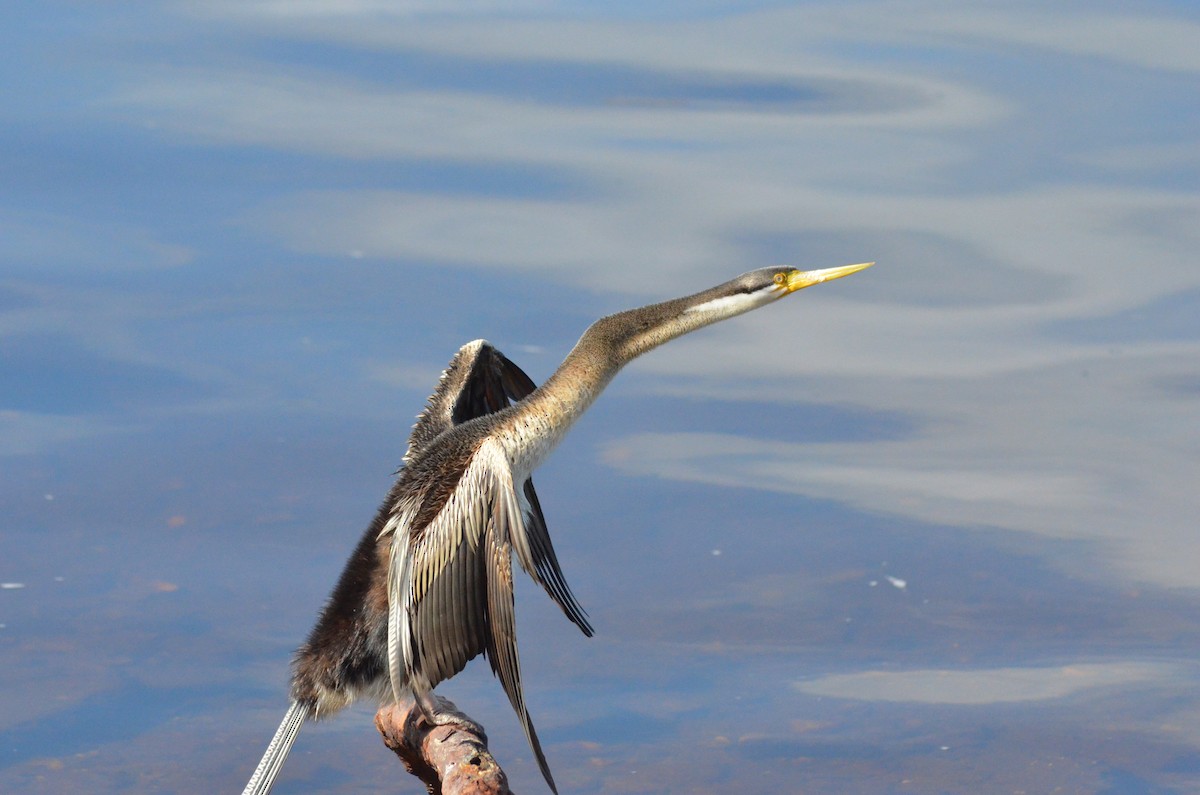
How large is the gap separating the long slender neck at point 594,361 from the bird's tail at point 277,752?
0.90m

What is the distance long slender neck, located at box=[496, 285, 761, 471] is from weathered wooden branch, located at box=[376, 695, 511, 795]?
0.71 meters

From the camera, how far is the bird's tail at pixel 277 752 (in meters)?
4.66

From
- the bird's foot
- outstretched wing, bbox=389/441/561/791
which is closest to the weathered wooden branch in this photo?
the bird's foot

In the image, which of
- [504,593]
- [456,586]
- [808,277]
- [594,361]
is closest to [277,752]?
[456,586]

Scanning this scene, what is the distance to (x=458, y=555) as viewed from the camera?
4648 mm

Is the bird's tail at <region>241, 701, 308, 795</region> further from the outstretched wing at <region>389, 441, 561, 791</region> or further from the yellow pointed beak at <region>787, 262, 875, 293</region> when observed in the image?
the yellow pointed beak at <region>787, 262, 875, 293</region>

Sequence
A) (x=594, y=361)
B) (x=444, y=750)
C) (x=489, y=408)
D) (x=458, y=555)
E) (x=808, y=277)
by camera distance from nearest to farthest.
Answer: (x=444, y=750) → (x=458, y=555) → (x=594, y=361) → (x=808, y=277) → (x=489, y=408)

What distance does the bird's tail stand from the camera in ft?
15.3

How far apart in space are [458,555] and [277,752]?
0.71m

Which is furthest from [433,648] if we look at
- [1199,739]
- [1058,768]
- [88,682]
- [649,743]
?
[1199,739]

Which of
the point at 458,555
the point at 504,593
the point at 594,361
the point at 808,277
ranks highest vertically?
the point at 808,277

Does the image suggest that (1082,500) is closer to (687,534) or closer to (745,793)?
(687,534)

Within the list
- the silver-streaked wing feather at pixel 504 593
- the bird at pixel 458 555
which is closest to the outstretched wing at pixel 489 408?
the bird at pixel 458 555

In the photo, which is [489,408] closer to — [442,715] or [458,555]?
[458,555]
